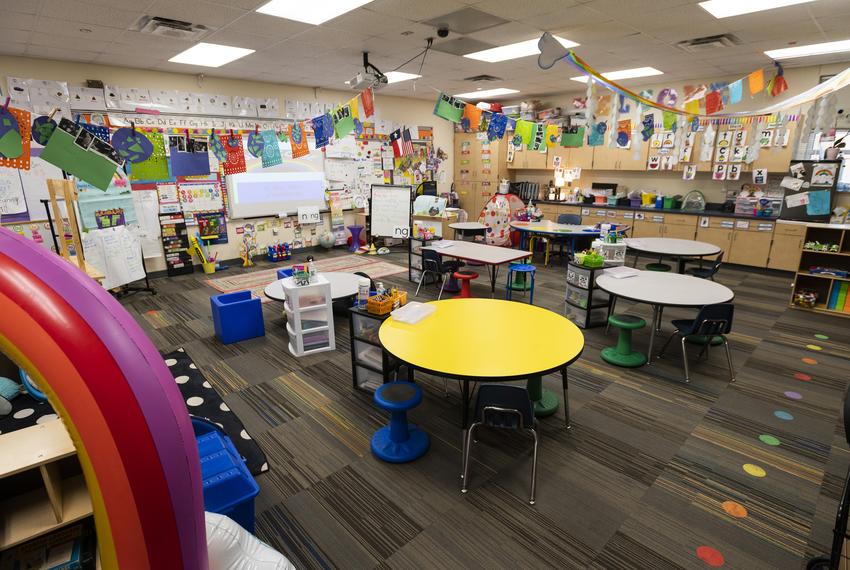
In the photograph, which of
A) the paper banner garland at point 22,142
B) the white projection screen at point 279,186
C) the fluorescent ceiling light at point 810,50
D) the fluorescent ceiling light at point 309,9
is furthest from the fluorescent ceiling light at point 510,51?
the paper banner garland at point 22,142

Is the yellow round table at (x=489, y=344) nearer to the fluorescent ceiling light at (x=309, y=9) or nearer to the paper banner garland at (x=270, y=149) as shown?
the fluorescent ceiling light at (x=309, y=9)

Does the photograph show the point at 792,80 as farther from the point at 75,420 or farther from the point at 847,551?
the point at 75,420

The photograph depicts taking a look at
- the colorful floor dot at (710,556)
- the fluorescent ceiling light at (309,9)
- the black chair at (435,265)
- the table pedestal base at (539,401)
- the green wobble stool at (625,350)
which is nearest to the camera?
the colorful floor dot at (710,556)

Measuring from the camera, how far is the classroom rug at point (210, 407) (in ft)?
8.82

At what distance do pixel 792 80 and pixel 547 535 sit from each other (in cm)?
774

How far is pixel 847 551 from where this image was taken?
74.8 inches

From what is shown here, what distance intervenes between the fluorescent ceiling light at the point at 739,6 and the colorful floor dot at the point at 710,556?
410 centimetres

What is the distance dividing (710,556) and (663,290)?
2261mm

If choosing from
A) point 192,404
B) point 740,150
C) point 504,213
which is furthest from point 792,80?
point 192,404

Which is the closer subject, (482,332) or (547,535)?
(547,535)

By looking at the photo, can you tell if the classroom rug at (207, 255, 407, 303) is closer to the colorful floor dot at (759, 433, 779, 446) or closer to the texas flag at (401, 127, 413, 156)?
the texas flag at (401, 127, 413, 156)

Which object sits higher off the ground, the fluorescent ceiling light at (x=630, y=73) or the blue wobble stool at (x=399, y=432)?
the fluorescent ceiling light at (x=630, y=73)

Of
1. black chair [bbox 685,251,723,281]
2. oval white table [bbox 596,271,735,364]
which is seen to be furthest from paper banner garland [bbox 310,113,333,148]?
black chair [bbox 685,251,723,281]

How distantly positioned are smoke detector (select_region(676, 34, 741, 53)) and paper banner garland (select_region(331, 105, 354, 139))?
13.0ft
